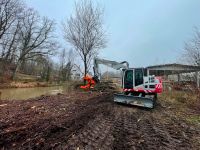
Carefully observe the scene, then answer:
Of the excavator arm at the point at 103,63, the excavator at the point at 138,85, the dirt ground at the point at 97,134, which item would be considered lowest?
the dirt ground at the point at 97,134

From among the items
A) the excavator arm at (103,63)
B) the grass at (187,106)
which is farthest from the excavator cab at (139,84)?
the excavator arm at (103,63)

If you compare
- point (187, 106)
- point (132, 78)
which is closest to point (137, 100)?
point (132, 78)

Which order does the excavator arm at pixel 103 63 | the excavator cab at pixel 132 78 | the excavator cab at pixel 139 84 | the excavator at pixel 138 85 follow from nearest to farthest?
the excavator at pixel 138 85
the excavator cab at pixel 139 84
the excavator cab at pixel 132 78
the excavator arm at pixel 103 63

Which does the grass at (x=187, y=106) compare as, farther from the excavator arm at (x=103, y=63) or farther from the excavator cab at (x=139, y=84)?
the excavator arm at (x=103, y=63)

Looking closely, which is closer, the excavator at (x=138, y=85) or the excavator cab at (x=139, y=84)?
the excavator at (x=138, y=85)

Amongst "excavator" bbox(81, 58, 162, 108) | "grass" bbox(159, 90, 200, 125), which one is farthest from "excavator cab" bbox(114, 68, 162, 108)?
"grass" bbox(159, 90, 200, 125)

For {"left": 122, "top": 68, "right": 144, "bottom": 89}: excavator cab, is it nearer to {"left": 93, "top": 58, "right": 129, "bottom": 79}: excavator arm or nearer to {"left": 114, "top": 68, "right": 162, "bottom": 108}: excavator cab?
{"left": 114, "top": 68, "right": 162, "bottom": 108}: excavator cab

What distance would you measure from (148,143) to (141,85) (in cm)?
704

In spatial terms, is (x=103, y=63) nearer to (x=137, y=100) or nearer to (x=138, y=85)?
(x=138, y=85)

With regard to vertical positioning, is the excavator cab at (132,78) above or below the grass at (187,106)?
above

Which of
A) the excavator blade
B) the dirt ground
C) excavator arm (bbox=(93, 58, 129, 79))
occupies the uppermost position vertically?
excavator arm (bbox=(93, 58, 129, 79))

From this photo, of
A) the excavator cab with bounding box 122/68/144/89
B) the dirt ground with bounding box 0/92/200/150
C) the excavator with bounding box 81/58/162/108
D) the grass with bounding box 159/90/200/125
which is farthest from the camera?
the excavator cab with bounding box 122/68/144/89

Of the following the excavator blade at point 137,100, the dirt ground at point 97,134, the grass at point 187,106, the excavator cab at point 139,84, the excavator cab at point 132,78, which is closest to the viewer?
the dirt ground at point 97,134

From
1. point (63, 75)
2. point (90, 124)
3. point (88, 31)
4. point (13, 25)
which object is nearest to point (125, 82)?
point (90, 124)
